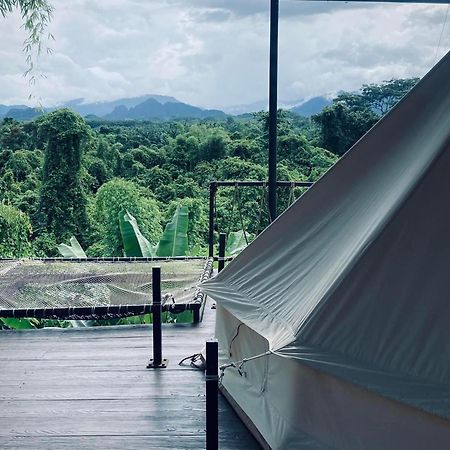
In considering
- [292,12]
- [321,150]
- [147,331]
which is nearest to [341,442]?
[147,331]

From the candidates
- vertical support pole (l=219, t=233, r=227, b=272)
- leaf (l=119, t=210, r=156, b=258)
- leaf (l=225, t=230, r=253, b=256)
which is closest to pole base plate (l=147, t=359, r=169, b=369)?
vertical support pole (l=219, t=233, r=227, b=272)

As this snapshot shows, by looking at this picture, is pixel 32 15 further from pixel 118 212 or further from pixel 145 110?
pixel 145 110

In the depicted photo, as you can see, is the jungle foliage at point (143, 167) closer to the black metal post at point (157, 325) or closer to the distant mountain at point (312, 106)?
the distant mountain at point (312, 106)

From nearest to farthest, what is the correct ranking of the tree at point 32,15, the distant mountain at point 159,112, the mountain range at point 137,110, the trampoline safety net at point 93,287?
the trampoline safety net at point 93,287 → the tree at point 32,15 → the mountain range at point 137,110 → the distant mountain at point 159,112

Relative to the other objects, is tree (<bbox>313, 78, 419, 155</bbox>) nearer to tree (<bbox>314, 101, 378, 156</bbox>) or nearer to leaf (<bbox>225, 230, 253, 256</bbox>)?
tree (<bbox>314, 101, 378, 156</bbox>)

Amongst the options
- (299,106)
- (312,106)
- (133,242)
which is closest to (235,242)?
(133,242)

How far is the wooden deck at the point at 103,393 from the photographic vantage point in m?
2.61

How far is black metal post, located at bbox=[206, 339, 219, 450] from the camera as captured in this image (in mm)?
1997

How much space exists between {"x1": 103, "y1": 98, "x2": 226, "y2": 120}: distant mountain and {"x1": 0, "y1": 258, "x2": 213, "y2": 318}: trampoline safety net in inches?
122

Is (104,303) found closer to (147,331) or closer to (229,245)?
(147,331)

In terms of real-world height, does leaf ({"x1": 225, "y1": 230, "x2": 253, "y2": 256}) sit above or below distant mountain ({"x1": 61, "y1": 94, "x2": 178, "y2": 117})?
below

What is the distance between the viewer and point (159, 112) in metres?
7.74

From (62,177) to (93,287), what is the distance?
2.58 meters

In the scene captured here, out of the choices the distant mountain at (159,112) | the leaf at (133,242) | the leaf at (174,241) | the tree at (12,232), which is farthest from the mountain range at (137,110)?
the leaf at (133,242)
